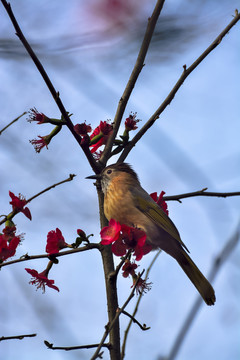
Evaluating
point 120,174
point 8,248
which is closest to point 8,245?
point 8,248

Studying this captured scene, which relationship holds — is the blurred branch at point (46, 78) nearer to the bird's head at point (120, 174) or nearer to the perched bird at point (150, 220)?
the perched bird at point (150, 220)

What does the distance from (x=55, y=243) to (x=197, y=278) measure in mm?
1055

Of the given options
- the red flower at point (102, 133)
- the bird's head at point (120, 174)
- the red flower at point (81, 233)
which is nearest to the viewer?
the red flower at point (81, 233)

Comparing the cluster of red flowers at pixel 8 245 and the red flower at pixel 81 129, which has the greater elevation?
the red flower at pixel 81 129

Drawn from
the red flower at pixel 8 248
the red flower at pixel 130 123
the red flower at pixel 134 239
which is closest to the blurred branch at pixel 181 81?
the red flower at pixel 130 123

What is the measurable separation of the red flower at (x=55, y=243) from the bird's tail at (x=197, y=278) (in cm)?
95

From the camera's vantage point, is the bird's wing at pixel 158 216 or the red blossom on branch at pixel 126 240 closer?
the red blossom on branch at pixel 126 240

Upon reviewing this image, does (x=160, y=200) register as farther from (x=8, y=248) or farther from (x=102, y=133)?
(x=8, y=248)

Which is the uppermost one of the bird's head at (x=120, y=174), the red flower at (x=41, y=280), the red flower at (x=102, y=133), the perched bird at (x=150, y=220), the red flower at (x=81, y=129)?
the bird's head at (x=120, y=174)

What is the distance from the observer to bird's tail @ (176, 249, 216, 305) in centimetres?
304

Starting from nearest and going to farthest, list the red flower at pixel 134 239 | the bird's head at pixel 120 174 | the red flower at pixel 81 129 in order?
the red flower at pixel 134 239, the red flower at pixel 81 129, the bird's head at pixel 120 174

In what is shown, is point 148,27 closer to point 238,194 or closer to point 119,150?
point 119,150

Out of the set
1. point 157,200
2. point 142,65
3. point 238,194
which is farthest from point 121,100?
point 238,194

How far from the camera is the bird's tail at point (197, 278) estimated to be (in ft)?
9.97
